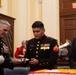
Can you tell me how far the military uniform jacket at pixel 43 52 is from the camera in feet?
10.1

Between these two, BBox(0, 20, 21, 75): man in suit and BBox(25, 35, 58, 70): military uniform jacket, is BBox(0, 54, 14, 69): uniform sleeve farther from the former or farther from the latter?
BBox(25, 35, 58, 70): military uniform jacket

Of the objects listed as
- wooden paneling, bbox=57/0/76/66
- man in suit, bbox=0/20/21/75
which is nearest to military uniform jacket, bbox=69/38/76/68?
man in suit, bbox=0/20/21/75

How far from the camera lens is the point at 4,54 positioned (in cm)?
271

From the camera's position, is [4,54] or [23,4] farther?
[23,4]

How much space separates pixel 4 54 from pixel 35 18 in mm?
7059

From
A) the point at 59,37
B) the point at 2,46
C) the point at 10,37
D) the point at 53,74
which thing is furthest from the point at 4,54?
the point at 59,37

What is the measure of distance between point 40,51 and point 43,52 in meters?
0.05

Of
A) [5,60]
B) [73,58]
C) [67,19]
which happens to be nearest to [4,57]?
[5,60]

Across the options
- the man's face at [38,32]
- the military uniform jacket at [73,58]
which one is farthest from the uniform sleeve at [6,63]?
the military uniform jacket at [73,58]

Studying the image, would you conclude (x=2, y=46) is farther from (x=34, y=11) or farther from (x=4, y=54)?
(x=34, y=11)

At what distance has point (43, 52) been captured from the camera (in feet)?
10.6

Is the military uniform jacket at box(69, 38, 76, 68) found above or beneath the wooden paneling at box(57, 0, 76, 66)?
beneath

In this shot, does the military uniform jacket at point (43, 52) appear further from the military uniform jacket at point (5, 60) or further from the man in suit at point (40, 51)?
the military uniform jacket at point (5, 60)

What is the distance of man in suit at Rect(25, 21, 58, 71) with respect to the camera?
307 centimetres
